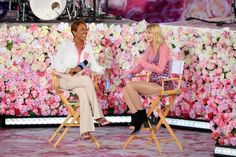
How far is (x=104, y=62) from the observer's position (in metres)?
8.61

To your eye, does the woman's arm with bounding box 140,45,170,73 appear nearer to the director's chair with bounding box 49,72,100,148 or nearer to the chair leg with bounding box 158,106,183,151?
the chair leg with bounding box 158,106,183,151

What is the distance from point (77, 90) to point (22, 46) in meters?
1.13

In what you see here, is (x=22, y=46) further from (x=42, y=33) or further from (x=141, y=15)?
(x=141, y=15)

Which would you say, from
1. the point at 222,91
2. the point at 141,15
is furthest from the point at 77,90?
the point at 141,15

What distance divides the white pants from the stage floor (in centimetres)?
24

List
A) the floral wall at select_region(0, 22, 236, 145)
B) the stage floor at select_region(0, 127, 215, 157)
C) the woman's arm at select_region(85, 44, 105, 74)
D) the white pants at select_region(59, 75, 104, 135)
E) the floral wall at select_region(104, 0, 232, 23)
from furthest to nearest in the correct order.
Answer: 1. the floral wall at select_region(104, 0, 232, 23)
2. the floral wall at select_region(0, 22, 236, 145)
3. the woman's arm at select_region(85, 44, 105, 74)
4. the white pants at select_region(59, 75, 104, 135)
5. the stage floor at select_region(0, 127, 215, 157)

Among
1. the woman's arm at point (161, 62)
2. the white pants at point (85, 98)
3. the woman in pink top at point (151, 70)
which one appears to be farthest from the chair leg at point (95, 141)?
the woman's arm at point (161, 62)

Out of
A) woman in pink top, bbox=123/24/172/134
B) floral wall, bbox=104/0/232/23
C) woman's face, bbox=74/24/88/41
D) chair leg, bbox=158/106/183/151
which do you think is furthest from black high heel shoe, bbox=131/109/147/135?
floral wall, bbox=104/0/232/23

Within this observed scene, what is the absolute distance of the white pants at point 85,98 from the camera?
7594 millimetres

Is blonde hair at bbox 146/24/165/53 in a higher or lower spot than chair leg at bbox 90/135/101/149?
higher

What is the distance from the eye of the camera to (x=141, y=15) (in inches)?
497

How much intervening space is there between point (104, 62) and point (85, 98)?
1066 millimetres

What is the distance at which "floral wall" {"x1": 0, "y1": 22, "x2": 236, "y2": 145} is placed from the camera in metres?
8.42

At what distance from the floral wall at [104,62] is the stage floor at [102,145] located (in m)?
0.27
